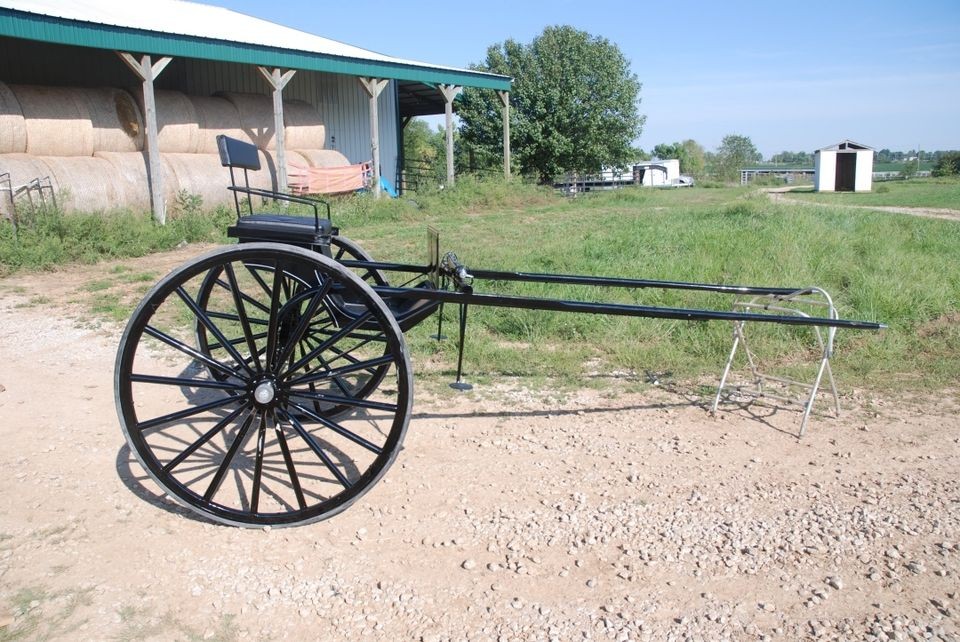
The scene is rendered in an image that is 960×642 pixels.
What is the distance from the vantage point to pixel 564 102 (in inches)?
1449

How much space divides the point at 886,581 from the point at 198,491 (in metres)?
3.28

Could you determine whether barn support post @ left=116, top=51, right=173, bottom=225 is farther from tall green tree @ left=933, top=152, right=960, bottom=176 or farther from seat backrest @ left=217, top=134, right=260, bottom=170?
tall green tree @ left=933, top=152, right=960, bottom=176

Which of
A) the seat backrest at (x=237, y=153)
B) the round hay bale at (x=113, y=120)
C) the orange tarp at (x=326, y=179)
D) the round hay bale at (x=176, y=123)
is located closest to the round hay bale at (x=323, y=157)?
the orange tarp at (x=326, y=179)

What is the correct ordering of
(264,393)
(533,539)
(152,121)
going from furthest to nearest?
1. (152,121)
2. (264,393)
3. (533,539)

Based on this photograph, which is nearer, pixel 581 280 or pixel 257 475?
pixel 257 475

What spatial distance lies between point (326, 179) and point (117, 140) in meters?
5.02

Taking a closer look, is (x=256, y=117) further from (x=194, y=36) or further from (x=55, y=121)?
(x=55, y=121)

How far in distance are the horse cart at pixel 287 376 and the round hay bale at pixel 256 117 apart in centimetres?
1466

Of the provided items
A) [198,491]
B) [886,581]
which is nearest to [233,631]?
[198,491]

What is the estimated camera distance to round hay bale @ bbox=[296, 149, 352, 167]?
65.3 ft

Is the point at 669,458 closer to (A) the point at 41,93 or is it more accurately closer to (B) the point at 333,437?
(B) the point at 333,437

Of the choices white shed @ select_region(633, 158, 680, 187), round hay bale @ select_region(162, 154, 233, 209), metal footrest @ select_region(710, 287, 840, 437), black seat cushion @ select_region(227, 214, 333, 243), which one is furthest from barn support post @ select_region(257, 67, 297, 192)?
white shed @ select_region(633, 158, 680, 187)

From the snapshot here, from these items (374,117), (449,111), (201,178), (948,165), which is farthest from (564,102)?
(948,165)

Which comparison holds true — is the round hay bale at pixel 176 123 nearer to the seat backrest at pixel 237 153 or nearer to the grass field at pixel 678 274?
the grass field at pixel 678 274
